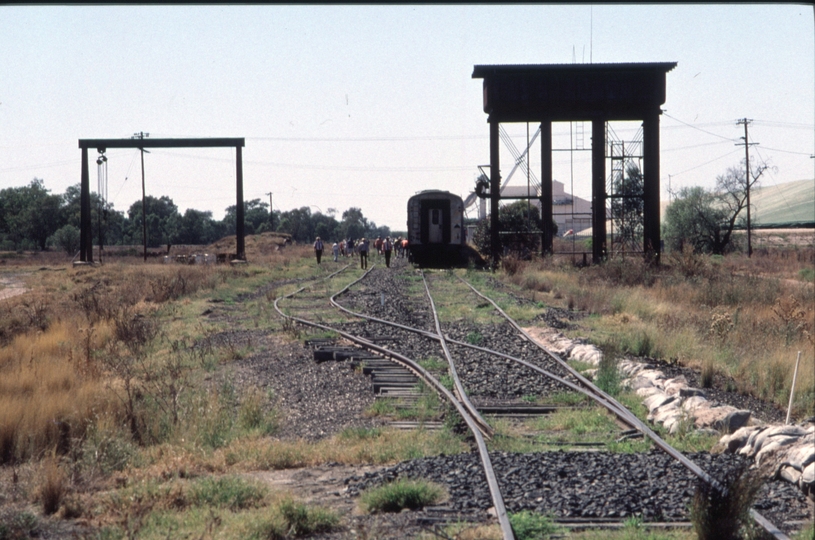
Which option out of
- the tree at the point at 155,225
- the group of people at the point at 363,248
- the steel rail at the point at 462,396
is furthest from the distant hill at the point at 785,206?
the steel rail at the point at 462,396

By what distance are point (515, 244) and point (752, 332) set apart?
2593 cm

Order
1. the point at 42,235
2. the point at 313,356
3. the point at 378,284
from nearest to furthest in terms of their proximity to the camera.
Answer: the point at 313,356 < the point at 378,284 < the point at 42,235

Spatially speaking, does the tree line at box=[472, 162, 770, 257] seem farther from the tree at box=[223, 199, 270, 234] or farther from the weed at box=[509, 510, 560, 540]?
the tree at box=[223, 199, 270, 234]

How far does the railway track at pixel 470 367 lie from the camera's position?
709cm

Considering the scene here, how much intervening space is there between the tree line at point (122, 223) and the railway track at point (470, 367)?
65860 millimetres

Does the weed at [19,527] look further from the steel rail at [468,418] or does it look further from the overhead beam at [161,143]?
the overhead beam at [161,143]

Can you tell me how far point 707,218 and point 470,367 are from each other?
174ft

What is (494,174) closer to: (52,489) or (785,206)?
(52,489)

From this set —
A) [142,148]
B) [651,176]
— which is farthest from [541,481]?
[142,148]

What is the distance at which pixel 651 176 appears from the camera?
114 ft

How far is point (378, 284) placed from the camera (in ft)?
96.9

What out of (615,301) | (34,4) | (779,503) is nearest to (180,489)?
(34,4)

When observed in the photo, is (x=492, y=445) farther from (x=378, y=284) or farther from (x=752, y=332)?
(x=378, y=284)

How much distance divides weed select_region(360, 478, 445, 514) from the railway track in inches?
17.1
